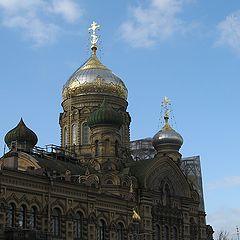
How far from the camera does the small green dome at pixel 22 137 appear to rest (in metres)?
42.7

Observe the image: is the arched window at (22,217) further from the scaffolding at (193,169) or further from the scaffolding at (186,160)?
the scaffolding at (193,169)

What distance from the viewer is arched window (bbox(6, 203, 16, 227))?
103ft

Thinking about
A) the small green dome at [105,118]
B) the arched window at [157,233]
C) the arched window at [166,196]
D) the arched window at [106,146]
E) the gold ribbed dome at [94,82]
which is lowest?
the arched window at [157,233]

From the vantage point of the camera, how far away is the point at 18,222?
31.8 m

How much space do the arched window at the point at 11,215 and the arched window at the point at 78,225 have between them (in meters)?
Result: 4.51

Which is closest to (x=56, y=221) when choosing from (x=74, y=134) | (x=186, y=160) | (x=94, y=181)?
(x=94, y=181)

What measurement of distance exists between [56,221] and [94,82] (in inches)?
717

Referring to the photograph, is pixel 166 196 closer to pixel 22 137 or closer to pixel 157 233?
pixel 157 233

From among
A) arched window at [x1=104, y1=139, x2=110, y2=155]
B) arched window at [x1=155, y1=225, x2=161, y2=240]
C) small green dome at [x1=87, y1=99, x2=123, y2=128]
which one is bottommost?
arched window at [x1=155, y1=225, x2=161, y2=240]

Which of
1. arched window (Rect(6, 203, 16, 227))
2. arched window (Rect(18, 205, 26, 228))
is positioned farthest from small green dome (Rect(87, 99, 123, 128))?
arched window (Rect(6, 203, 16, 227))

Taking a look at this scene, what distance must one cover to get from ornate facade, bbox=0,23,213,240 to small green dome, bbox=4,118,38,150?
7 cm

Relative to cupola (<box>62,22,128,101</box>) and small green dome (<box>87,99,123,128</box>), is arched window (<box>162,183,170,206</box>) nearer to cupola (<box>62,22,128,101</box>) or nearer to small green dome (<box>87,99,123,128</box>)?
small green dome (<box>87,99,123,128</box>)

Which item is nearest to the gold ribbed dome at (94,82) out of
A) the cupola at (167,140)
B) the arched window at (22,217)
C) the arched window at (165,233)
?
the cupola at (167,140)

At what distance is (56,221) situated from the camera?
112 feet
